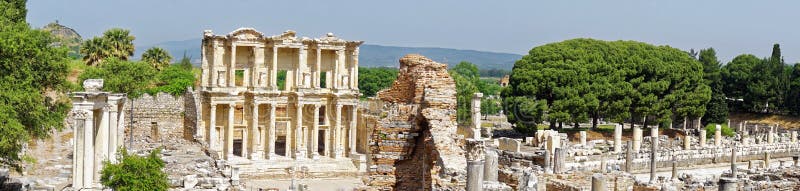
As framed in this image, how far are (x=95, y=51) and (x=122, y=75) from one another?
9.13 m

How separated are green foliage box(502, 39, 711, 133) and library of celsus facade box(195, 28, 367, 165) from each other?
554 inches

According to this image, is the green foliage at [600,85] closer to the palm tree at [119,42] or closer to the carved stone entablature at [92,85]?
the palm tree at [119,42]

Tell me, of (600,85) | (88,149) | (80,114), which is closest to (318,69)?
(600,85)

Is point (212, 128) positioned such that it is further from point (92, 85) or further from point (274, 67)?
point (92, 85)

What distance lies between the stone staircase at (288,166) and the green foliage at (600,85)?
15913 mm

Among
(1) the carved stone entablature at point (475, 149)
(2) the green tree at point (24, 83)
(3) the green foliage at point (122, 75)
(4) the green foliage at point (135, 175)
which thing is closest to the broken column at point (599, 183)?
(1) the carved stone entablature at point (475, 149)

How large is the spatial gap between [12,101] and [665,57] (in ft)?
173

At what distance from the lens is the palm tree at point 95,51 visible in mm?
48906

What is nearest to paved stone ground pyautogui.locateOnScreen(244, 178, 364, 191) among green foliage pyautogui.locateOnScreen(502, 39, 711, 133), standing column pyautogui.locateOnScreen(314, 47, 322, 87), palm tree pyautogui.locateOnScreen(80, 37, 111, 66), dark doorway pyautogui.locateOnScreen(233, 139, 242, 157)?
standing column pyautogui.locateOnScreen(314, 47, 322, 87)

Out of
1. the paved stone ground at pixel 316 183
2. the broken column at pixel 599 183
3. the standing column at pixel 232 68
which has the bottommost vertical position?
the paved stone ground at pixel 316 183

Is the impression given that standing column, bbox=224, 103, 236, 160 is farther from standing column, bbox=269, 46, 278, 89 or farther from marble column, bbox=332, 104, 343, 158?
marble column, bbox=332, 104, 343, 158

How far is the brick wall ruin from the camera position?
720 inches

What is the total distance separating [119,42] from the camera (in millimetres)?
49719

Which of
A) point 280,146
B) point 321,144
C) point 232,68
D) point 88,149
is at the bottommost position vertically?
point 280,146
